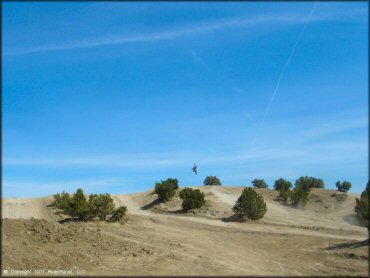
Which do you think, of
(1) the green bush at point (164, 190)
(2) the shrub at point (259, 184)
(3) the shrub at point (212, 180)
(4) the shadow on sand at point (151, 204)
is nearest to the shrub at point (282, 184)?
(2) the shrub at point (259, 184)

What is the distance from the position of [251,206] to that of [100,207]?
13.6 meters

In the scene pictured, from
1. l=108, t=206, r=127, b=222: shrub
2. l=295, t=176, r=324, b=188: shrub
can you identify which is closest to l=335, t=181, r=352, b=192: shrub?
l=295, t=176, r=324, b=188: shrub

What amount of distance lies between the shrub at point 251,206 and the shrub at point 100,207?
1204 centimetres

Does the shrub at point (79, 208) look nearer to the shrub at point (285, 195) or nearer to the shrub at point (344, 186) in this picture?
the shrub at point (285, 195)

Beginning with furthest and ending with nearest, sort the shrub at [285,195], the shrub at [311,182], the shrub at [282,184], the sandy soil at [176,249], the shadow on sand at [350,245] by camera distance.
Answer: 1. the shrub at [311,182]
2. the shrub at [282,184]
3. the shrub at [285,195]
4. the shadow on sand at [350,245]
5. the sandy soil at [176,249]

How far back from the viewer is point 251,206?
38562 mm

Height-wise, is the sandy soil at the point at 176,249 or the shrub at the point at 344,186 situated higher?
the shrub at the point at 344,186

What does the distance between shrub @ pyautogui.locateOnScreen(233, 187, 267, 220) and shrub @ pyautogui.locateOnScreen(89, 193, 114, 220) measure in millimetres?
12040

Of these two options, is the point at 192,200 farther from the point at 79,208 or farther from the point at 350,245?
the point at 350,245

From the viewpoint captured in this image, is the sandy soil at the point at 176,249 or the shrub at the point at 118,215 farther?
the shrub at the point at 118,215

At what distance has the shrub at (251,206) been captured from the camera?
38.6m

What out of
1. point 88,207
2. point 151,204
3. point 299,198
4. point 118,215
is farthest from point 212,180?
point 88,207

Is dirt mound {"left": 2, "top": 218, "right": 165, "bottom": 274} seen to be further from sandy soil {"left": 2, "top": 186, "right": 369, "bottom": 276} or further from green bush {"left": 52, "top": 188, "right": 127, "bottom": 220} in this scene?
green bush {"left": 52, "top": 188, "right": 127, "bottom": 220}

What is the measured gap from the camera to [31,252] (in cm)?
2083
